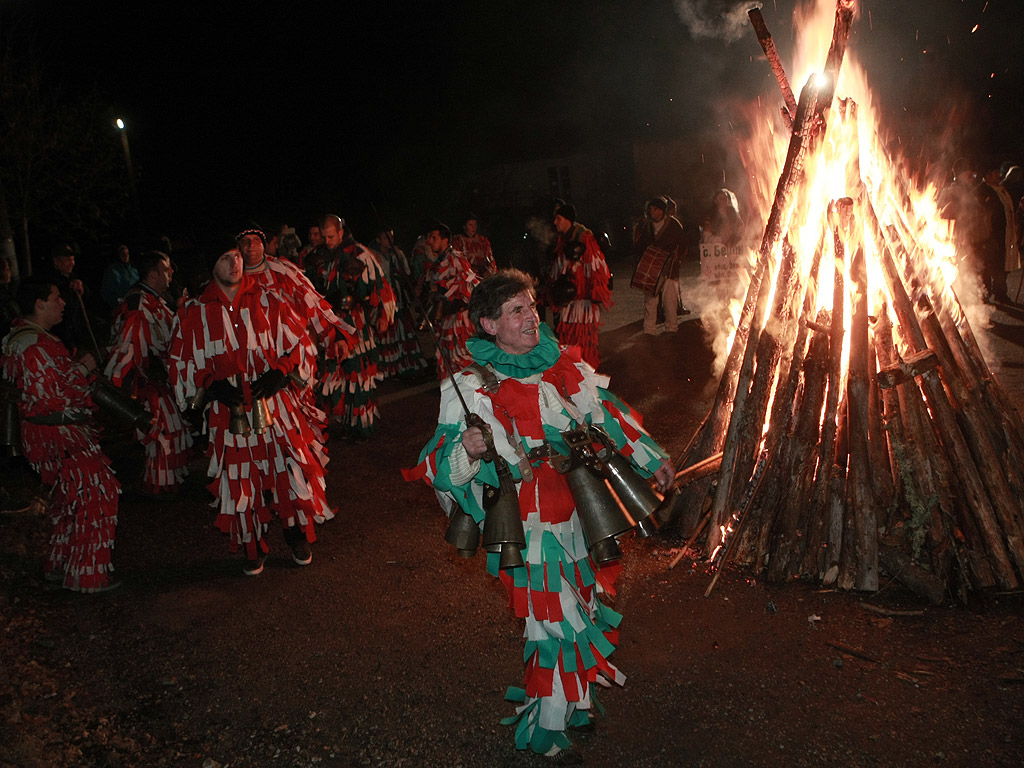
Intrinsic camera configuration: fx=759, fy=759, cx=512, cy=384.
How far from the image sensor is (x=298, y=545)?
525 cm

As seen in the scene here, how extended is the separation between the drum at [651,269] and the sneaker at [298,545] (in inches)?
267

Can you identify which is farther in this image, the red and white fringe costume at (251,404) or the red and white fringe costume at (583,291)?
the red and white fringe costume at (583,291)

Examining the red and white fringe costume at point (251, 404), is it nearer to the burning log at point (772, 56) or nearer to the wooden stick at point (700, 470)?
the wooden stick at point (700, 470)

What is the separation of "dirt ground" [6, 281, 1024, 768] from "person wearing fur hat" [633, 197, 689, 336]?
706 cm

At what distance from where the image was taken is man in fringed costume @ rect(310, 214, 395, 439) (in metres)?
7.84

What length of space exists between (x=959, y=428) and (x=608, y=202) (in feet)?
109

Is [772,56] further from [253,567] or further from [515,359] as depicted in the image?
[253,567]

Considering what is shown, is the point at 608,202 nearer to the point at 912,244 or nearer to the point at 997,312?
the point at 997,312

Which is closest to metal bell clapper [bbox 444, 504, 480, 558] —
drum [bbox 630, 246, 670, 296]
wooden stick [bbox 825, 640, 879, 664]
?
wooden stick [bbox 825, 640, 879, 664]

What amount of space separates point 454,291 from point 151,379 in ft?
11.2

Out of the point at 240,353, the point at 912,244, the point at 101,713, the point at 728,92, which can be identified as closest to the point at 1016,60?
the point at 728,92

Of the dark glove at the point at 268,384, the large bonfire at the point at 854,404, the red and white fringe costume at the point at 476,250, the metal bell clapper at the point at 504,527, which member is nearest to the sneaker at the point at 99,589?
the dark glove at the point at 268,384

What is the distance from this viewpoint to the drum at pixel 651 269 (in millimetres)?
10742

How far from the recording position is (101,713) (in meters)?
3.76
